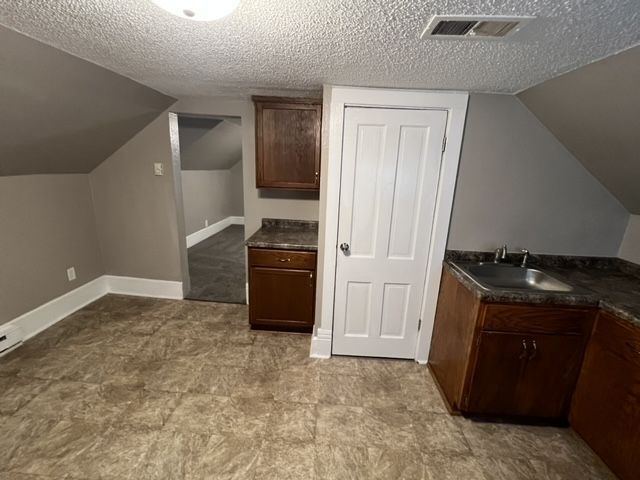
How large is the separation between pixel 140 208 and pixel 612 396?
151 inches

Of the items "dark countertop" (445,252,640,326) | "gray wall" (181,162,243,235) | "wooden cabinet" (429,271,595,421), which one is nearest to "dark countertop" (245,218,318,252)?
"dark countertop" (445,252,640,326)

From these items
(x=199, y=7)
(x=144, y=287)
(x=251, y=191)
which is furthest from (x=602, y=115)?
(x=144, y=287)

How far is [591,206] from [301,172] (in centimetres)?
214

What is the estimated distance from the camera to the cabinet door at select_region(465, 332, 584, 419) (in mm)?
1562

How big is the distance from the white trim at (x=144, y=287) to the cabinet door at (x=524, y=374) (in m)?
2.88

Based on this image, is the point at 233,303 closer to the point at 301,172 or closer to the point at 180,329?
the point at 180,329

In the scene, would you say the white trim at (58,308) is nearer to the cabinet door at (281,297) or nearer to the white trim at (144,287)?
the white trim at (144,287)

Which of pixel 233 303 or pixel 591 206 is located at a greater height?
pixel 591 206

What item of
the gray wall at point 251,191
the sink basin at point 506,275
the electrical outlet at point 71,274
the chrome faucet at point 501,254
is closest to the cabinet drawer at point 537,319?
the sink basin at point 506,275

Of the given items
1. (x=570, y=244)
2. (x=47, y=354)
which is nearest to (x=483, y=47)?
(x=570, y=244)

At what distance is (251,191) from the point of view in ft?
9.13

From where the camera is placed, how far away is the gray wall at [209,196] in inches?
190

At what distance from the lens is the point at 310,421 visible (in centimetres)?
167

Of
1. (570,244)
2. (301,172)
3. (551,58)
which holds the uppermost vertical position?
(551,58)
